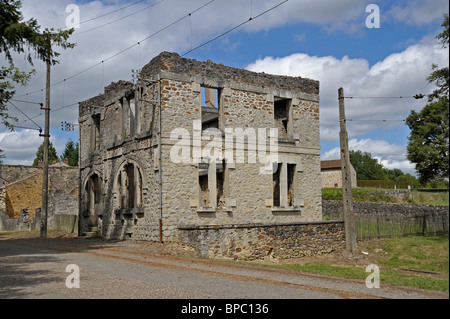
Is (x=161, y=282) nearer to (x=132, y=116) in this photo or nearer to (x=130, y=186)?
(x=130, y=186)

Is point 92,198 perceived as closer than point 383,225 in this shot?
No

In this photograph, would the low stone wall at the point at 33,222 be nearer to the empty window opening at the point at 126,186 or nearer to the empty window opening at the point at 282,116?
the empty window opening at the point at 126,186

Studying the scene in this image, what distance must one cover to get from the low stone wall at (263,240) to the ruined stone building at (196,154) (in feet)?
0.30

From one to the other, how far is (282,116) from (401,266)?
9.96m

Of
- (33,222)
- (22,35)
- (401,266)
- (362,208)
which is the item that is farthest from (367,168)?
(22,35)

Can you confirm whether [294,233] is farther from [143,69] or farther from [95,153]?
[95,153]

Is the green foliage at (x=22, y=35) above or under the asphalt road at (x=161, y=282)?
above

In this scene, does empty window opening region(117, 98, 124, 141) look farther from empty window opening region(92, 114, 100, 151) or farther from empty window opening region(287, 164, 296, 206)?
empty window opening region(287, 164, 296, 206)

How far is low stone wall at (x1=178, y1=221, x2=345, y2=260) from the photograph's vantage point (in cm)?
1648

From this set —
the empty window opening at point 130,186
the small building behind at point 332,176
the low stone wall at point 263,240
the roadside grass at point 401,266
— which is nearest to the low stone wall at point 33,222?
the empty window opening at point 130,186

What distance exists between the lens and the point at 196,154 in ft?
63.7

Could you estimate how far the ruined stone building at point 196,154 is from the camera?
1881 cm
